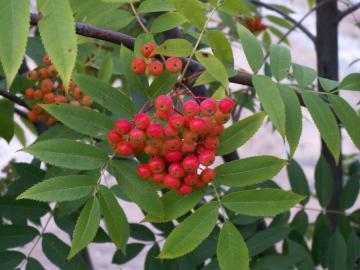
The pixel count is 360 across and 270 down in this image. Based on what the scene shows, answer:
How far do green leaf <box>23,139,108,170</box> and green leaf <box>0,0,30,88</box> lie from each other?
0.65 ft

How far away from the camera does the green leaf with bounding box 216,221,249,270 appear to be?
0.82m

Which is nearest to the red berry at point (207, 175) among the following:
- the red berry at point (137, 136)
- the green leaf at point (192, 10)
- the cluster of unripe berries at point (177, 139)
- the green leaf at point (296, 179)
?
the cluster of unripe berries at point (177, 139)

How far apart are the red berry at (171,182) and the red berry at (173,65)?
0.50ft

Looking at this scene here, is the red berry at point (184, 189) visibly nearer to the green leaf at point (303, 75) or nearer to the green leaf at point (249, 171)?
the green leaf at point (249, 171)

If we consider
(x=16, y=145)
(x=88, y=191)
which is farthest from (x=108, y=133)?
(x=16, y=145)

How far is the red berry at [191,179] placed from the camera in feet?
2.76

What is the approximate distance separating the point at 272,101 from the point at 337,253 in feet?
1.78

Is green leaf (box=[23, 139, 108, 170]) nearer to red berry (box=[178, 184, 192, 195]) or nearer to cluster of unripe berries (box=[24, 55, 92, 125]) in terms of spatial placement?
red berry (box=[178, 184, 192, 195])

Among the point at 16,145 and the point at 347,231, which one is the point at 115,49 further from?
the point at 16,145

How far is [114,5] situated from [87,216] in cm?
36

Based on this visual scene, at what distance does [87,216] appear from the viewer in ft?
2.77

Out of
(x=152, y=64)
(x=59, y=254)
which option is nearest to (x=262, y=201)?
(x=152, y=64)

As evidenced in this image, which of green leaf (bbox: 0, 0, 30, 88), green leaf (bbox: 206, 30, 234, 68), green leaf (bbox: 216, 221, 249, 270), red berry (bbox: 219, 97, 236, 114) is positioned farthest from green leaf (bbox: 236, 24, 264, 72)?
green leaf (bbox: 0, 0, 30, 88)

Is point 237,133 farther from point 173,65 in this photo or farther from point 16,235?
point 16,235
